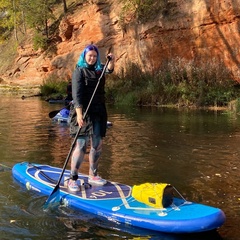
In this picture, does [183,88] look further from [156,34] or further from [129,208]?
[129,208]

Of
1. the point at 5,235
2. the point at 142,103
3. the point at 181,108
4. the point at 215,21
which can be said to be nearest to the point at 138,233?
the point at 5,235

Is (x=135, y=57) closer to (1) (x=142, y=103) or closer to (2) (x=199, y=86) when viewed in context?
(1) (x=142, y=103)

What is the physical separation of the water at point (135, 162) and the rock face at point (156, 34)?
8.64 metres

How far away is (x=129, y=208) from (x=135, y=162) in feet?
10.7

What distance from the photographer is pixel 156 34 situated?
26422 mm

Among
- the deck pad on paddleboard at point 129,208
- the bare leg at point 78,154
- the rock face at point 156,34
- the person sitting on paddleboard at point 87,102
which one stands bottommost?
the deck pad on paddleboard at point 129,208

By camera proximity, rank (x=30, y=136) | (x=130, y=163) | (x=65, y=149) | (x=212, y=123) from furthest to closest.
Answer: (x=212, y=123)
(x=30, y=136)
(x=65, y=149)
(x=130, y=163)

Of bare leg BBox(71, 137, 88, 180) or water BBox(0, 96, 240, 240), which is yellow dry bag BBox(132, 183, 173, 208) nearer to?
water BBox(0, 96, 240, 240)

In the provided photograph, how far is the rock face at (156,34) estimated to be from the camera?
76.2ft

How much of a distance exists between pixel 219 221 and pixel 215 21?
809 inches

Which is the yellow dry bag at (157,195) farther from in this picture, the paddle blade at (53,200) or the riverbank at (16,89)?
the riverbank at (16,89)

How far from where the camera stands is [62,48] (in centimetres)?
3675

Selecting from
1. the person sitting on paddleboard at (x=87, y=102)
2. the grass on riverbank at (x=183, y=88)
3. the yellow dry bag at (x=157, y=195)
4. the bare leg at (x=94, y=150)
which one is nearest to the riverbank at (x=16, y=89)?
the grass on riverbank at (x=183, y=88)

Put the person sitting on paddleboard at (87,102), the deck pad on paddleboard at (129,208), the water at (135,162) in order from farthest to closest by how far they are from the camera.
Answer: the person sitting on paddleboard at (87,102) < the water at (135,162) < the deck pad on paddleboard at (129,208)
